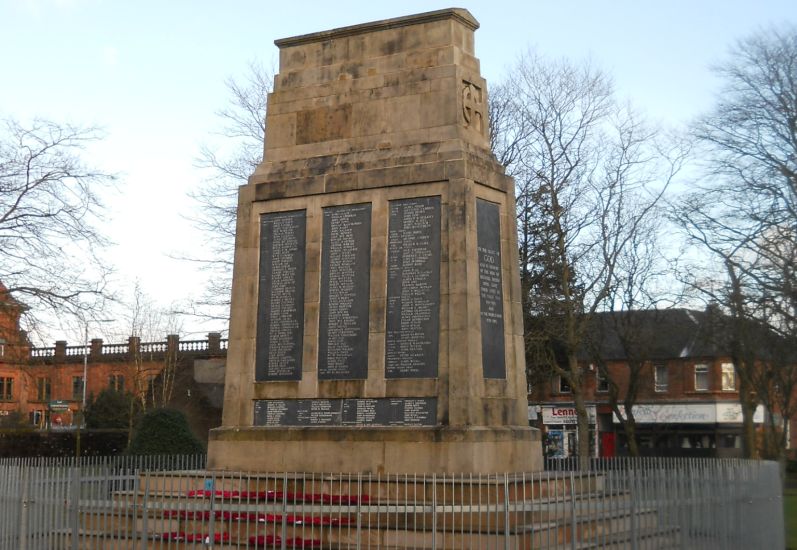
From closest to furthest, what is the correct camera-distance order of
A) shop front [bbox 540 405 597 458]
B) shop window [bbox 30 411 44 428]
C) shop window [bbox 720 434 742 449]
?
1. shop front [bbox 540 405 597 458]
2. shop window [bbox 720 434 742 449]
3. shop window [bbox 30 411 44 428]

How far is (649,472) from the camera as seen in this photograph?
43.2 ft

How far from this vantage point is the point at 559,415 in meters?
57.2

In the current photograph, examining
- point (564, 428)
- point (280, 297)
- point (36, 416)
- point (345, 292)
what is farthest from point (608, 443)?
A: point (345, 292)

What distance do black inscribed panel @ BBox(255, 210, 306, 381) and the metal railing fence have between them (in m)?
1.92

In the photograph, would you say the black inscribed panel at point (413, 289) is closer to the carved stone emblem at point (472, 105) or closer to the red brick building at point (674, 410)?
the carved stone emblem at point (472, 105)

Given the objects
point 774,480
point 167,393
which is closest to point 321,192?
point 774,480

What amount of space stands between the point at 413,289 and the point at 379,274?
1.99 feet

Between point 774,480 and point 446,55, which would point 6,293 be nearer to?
point 446,55

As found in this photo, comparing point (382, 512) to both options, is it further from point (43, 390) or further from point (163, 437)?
point (43, 390)

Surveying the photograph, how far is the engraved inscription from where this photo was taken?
→ 14961 mm

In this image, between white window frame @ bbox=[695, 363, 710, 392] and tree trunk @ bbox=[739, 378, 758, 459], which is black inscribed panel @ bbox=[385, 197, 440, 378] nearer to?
tree trunk @ bbox=[739, 378, 758, 459]

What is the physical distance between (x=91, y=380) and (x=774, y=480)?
181ft

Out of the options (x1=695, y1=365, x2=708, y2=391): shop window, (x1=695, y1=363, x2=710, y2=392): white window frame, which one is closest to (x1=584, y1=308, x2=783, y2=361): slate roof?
(x1=695, y1=363, x2=710, y2=392): white window frame

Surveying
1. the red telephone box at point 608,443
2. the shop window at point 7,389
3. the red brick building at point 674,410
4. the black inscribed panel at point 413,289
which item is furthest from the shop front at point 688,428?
the black inscribed panel at point 413,289
